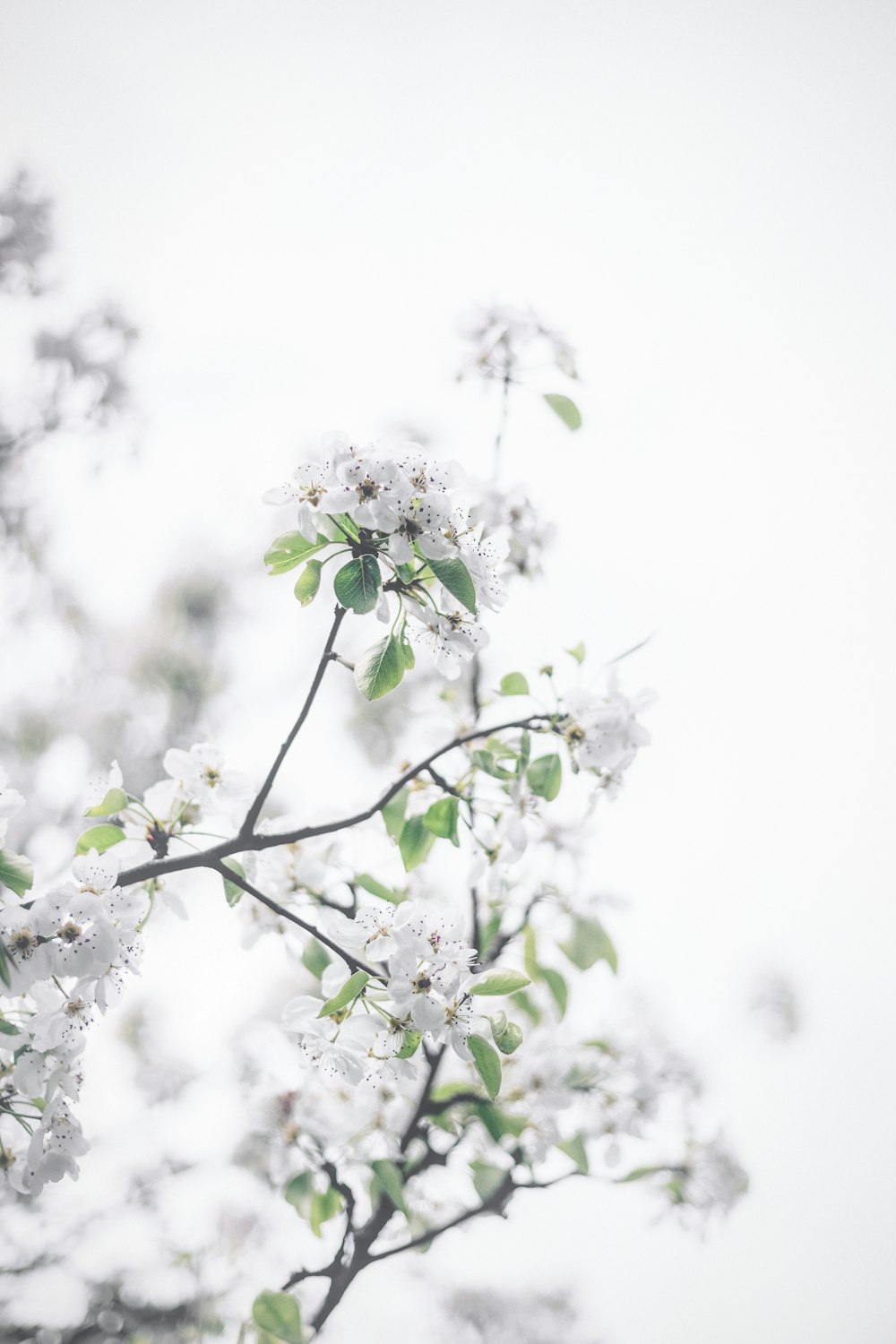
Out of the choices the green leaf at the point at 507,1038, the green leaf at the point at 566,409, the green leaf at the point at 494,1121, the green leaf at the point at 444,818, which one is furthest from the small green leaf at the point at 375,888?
the green leaf at the point at 566,409

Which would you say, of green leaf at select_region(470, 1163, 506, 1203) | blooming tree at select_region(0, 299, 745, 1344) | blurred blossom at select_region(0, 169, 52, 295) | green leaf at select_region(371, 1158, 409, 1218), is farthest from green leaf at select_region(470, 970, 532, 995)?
blurred blossom at select_region(0, 169, 52, 295)

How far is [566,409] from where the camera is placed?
5.25 ft

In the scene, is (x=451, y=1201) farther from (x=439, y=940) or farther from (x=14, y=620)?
(x=14, y=620)

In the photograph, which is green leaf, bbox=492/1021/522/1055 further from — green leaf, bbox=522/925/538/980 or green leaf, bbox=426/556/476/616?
green leaf, bbox=522/925/538/980

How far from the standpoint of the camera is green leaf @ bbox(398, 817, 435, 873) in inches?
50.4

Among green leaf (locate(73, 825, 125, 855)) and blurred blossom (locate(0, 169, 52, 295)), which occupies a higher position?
blurred blossom (locate(0, 169, 52, 295))

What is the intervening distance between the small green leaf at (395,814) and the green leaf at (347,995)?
39 centimetres

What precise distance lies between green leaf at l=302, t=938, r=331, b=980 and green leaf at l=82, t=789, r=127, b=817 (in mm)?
428

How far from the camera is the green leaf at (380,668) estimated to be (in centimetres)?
92

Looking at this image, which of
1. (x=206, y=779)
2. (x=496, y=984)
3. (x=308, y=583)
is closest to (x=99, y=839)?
(x=206, y=779)

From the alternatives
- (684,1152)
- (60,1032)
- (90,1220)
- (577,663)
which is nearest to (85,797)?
(60,1032)

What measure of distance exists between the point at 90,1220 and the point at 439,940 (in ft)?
9.62

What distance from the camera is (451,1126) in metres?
1.57

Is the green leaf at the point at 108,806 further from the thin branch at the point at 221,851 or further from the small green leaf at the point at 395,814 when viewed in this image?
the small green leaf at the point at 395,814
